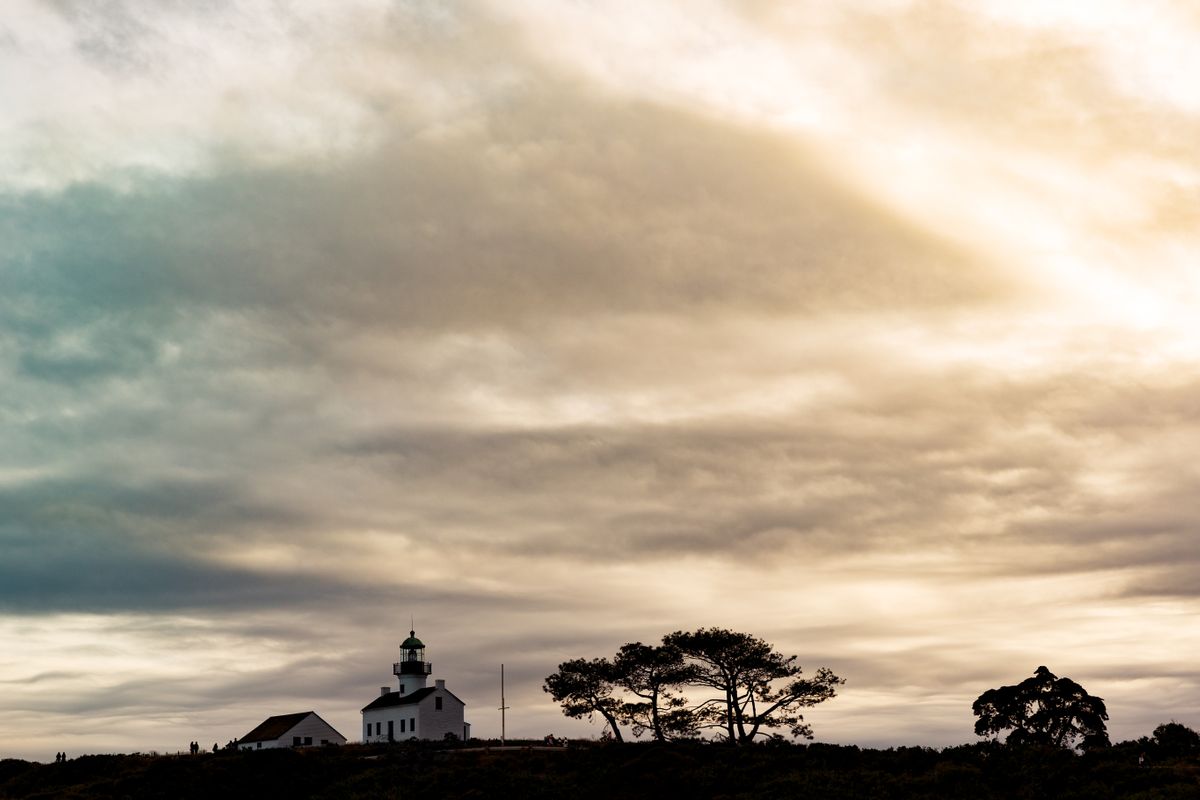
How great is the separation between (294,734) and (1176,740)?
80936mm

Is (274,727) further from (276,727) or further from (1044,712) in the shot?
(1044,712)

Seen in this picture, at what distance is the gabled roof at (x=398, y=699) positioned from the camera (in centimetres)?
12250

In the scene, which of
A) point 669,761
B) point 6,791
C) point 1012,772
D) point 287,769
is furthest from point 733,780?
point 6,791

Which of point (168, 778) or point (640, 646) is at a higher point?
point (640, 646)

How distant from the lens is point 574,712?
8969cm

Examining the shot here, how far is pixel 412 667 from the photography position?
130 meters

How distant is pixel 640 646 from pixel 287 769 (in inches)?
1073

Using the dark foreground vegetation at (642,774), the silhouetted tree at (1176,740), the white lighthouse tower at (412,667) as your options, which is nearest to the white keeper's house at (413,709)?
the white lighthouse tower at (412,667)

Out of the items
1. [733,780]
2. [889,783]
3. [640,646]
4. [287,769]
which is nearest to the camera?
[889,783]

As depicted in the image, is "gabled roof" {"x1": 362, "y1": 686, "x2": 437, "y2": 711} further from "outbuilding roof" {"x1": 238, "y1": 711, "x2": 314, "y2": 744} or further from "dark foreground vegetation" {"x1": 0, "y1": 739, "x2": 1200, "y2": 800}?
"dark foreground vegetation" {"x1": 0, "y1": 739, "x2": 1200, "y2": 800}

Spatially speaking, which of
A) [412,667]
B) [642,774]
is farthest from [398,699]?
[642,774]

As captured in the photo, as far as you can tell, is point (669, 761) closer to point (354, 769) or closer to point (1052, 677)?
point (354, 769)

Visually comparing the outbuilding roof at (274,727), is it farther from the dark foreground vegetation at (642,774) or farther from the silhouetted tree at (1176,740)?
the silhouetted tree at (1176,740)

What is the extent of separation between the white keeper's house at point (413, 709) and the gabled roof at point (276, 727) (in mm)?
6026
